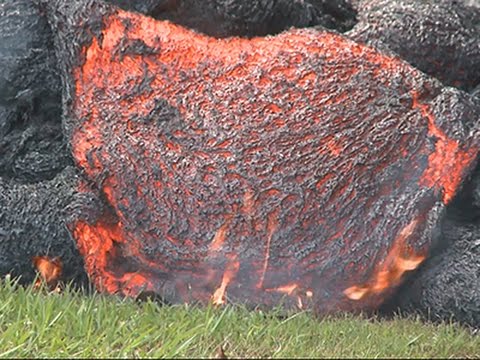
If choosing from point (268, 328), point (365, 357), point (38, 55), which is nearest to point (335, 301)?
point (268, 328)

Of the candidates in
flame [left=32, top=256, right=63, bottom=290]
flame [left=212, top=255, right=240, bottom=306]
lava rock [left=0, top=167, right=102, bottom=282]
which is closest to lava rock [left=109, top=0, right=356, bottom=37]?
lava rock [left=0, top=167, right=102, bottom=282]

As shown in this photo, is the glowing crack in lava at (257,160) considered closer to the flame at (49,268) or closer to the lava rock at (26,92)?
the flame at (49,268)

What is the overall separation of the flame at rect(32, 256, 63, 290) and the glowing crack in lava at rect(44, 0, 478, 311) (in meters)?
0.17

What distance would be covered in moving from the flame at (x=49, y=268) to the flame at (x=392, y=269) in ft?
4.18

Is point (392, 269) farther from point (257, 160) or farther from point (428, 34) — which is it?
point (428, 34)

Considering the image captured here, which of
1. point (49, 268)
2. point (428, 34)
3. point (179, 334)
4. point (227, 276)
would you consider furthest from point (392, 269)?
point (49, 268)

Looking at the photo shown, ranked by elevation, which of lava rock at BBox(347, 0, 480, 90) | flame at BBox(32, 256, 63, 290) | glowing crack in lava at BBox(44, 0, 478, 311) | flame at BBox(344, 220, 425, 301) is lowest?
flame at BBox(32, 256, 63, 290)

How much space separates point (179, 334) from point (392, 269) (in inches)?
52.7

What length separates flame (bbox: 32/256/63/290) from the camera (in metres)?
4.16

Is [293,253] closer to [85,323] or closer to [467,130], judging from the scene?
[467,130]

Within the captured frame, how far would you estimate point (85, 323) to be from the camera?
298 cm

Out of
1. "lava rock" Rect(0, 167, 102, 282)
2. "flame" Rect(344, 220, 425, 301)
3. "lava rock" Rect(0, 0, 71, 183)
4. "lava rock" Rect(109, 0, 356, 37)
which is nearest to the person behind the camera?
"flame" Rect(344, 220, 425, 301)

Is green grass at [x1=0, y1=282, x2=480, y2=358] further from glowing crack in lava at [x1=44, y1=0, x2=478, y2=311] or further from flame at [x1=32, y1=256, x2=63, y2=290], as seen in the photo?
flame at [x1=32, y1=256, x2=63, y2=290]

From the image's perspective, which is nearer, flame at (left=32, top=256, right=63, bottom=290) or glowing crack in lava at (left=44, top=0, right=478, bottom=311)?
glowing crack in lava at (left=44, top=0, right=478, bottom=311)
